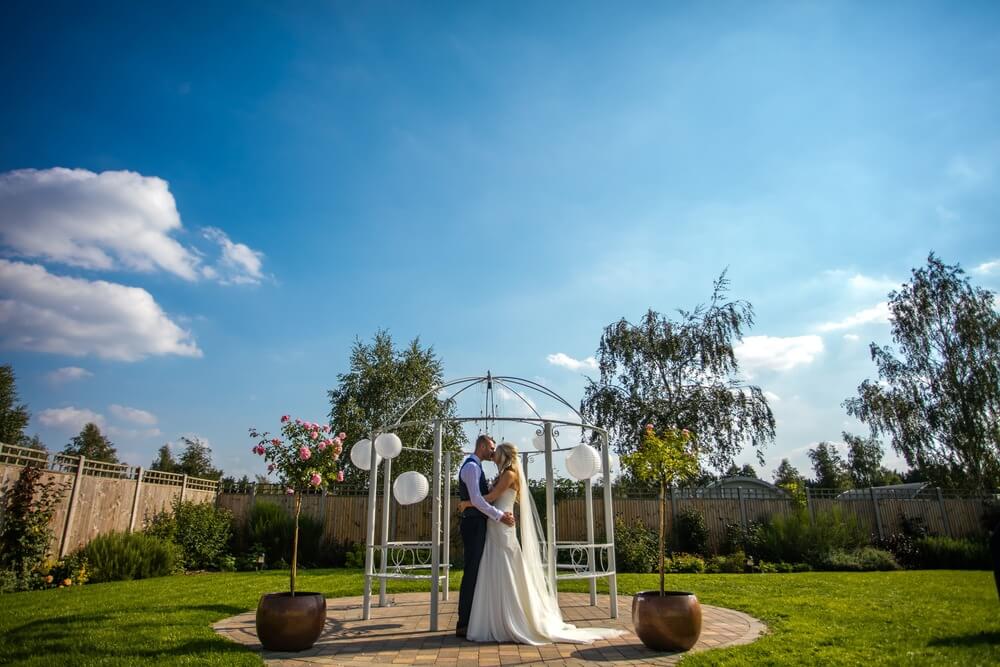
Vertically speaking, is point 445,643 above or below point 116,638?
below

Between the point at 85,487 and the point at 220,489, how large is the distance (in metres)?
5.49

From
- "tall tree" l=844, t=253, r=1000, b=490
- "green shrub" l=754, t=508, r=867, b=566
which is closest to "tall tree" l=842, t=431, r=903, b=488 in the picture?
"tall tree" l=844, t=253, r=1000, b=490

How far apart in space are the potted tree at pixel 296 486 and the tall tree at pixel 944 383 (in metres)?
23.3

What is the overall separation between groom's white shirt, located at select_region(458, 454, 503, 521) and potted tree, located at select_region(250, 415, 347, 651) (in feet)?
5.01

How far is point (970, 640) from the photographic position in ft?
18.8

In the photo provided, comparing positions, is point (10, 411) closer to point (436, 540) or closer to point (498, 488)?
point (436, 540)

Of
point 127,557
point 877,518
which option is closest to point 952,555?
point 877,518

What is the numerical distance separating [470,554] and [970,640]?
534 cm

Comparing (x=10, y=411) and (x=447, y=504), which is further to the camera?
(x=10, y=411)

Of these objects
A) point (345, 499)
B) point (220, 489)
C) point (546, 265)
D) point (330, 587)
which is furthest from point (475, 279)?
point (220, 489)

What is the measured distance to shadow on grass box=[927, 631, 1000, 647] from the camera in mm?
5605

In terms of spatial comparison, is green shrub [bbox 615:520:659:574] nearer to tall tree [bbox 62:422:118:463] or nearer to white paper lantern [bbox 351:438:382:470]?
white paper lantern [bbox 351:438:382:470]

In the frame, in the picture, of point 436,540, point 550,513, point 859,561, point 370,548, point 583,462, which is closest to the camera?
point 436,540

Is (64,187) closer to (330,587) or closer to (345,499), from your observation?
(330,587)
